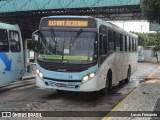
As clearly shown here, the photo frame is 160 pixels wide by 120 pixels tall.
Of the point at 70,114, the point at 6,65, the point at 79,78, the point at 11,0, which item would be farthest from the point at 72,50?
the point at 11,0

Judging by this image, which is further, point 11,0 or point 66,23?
point 11,0

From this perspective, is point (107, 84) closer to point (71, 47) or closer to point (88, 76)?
point (88, 76)

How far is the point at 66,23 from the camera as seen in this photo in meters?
12.3

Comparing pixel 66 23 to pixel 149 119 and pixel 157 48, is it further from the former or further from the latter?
pixel 157 48

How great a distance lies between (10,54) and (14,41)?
0.84 metres

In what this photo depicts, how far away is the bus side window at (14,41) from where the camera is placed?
585 inches

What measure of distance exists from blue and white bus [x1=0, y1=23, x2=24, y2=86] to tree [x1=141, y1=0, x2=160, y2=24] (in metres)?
5.46

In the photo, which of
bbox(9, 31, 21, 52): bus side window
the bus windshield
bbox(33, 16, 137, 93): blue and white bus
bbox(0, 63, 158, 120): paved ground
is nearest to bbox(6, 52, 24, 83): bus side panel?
bbox(9, 31, 21, 52): bus side window

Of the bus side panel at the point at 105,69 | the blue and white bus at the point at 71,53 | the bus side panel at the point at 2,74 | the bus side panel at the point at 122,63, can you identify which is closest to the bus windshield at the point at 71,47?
the blue and white bus at the point at 71,53

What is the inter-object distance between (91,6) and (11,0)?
8160mm

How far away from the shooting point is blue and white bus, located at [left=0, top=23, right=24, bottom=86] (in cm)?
1404

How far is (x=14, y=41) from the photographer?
15.2m

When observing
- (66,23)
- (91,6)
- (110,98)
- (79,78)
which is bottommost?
(110,98)

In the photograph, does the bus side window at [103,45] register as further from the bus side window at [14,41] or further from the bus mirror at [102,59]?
the bus side window at [14,41]
